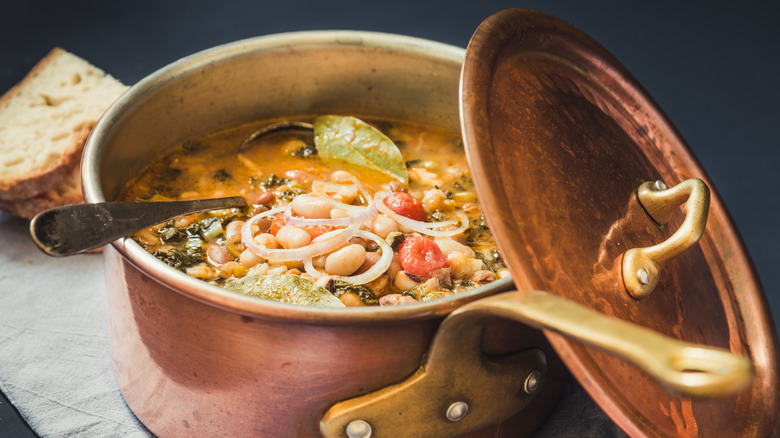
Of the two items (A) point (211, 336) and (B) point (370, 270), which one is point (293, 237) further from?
(A) point (211, 336)

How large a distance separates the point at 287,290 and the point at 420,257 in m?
0.45

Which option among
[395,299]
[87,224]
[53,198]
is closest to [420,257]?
[395,299]

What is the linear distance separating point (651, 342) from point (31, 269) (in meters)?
2.48

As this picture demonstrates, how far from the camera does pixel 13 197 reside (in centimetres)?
308

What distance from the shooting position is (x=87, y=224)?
1.87 m

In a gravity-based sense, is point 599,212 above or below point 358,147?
above

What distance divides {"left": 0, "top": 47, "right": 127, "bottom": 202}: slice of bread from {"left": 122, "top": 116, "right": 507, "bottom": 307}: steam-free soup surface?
0.54 meters

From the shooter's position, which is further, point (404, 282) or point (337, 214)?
point (337, 214)

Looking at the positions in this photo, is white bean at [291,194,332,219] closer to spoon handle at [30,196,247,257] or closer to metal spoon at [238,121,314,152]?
spoon handle at [30,196,247,257]

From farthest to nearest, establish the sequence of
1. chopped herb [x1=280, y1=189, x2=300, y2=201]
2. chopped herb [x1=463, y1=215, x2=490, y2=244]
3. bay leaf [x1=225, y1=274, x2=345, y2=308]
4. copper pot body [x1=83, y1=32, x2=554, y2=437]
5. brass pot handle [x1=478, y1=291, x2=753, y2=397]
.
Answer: chopped herb [x1=280, y1=189, x2=300, y2=201]
chopped herb [x1=463, y1=215, x2=490, y2=244]
bay leaf [x1=225, y1=274, x2=345, y2=308]
copper pot body [x1=83, y1=32, x2=554, y2=437]
brass pot handle [x1=478, y1=291, x2=753, y2=397]

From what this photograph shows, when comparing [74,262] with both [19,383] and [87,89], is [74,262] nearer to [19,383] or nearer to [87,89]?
[19,383]

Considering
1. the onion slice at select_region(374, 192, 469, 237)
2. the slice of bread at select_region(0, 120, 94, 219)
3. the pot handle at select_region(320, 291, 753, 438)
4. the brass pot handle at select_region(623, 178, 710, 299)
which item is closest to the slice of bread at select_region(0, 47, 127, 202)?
the slice of bread at select_region(0, 120, 94, 219)

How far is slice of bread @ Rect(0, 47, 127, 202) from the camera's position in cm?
310

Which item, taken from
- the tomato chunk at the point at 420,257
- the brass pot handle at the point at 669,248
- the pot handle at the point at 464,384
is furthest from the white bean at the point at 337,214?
the brass pot handle at the point at 669,248
